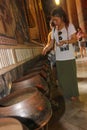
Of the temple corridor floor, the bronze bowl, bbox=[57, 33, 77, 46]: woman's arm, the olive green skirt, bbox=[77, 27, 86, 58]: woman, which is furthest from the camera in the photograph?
bbox=[77, 27, 86, 58]: woman

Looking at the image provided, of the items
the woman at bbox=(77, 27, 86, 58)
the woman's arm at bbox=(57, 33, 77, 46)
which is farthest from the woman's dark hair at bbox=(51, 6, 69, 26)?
the woman at bbox=(77, 27, 86, 58)

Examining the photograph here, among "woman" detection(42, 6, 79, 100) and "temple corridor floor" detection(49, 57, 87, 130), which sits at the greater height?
"woman" detection(42, 6, 79, 100)

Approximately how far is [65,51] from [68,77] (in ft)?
1.71

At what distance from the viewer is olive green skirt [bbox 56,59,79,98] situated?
3801 millimetres

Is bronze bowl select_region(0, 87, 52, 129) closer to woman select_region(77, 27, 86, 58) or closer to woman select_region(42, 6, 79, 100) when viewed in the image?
woman select_region(42, 6, 79, 100)

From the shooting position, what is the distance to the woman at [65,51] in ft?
11.8

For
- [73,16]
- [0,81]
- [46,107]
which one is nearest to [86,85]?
[0,81]

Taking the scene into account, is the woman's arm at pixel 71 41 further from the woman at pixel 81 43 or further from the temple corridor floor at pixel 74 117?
the woman at pixel 81 43

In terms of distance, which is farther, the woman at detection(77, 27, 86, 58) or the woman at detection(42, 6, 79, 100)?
the woman at detection(77, 27, 86, 58)

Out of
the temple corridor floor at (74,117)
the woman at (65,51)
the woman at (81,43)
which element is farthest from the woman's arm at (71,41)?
the woman at (81,43)

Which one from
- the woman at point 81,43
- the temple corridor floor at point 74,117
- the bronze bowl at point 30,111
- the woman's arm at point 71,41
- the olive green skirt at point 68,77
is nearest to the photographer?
the bronze bowl at point 30,111

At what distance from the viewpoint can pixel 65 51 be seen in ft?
12.2

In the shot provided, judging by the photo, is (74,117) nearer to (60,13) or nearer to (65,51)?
(65,51)

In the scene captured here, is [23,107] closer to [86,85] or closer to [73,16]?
[86,85]
